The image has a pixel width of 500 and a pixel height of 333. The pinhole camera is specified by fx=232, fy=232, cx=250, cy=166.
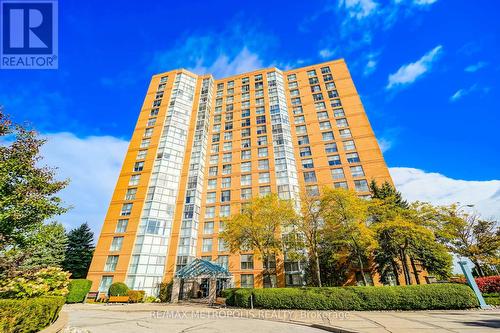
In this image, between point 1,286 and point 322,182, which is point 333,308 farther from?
point 322,182

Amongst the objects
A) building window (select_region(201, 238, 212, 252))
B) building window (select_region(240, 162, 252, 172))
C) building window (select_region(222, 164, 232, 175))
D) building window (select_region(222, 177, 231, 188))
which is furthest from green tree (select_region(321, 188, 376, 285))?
building window (select_region(222, 164, 232, 175))

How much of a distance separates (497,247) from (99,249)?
52.6 m

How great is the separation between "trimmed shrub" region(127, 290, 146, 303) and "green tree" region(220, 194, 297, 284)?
1446 centimetres

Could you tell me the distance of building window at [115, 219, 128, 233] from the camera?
3595cm

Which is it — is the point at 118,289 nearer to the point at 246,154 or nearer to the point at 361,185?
the point at 246,154

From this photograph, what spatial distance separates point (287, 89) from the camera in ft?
171

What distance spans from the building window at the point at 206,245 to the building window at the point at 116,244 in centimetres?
1195

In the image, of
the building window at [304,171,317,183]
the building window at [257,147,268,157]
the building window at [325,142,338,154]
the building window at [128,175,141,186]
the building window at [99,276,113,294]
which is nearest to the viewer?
the building window at [99,276,113,294]

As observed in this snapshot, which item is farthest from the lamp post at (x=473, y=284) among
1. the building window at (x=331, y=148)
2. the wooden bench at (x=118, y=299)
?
the wooden bench at (x=118, y=299)

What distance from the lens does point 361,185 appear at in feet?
120

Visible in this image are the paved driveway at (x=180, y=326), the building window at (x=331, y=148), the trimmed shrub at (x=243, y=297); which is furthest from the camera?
the building window at (x=331, y=148)

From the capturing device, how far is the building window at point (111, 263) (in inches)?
1298

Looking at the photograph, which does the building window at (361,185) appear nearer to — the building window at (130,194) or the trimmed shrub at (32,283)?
the building window at (130,194)

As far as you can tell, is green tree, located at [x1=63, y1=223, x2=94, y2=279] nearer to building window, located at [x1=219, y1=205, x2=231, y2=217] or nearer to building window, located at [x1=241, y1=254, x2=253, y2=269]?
building window, located at [x1=219, y1=205, x2=231, y2=217]
